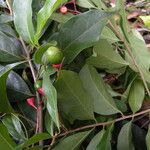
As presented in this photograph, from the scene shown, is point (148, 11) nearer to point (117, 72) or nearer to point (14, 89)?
point (117, 72)

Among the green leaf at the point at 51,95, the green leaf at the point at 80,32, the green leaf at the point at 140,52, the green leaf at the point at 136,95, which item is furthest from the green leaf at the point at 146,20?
the green leaf at the point at 51,95

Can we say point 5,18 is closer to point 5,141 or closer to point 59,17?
point 59,17

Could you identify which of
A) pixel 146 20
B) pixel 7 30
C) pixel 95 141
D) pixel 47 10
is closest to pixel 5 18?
pixel 7 30

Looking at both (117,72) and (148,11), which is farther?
(148,11)

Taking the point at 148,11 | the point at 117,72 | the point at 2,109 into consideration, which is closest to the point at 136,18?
the point at 148,11

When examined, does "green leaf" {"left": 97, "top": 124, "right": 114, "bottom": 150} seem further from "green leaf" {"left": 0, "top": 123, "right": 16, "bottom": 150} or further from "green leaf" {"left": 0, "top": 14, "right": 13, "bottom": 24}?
"green leaf" {"left": 0, "top": 14, "right": 13, "bottom": 24}

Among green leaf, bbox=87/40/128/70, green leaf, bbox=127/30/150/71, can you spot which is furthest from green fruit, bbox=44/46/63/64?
green leaf, bbox=127/30/150/71
